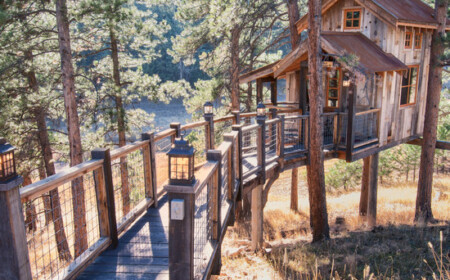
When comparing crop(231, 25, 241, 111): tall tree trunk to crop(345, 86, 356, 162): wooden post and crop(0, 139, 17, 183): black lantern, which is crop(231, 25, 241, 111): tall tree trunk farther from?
crop(0, 139, 17, 183): black lantern

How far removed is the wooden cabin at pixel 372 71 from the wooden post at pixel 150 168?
563 cm

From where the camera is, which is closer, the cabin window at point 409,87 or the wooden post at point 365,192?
the cabin window at point 409,87

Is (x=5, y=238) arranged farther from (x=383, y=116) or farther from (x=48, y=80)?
(x=48, y=80)

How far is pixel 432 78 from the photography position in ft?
39.3

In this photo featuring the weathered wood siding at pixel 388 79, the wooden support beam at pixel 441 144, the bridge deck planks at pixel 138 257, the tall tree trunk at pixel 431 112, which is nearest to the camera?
the bridge deck planks at pixel 138 257

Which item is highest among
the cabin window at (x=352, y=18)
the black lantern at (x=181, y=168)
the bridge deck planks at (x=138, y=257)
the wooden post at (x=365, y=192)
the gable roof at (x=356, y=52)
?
the cabin window at (x=352, y=18)

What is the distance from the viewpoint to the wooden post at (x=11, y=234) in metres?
2.86

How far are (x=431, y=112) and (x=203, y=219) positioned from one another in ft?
33.7

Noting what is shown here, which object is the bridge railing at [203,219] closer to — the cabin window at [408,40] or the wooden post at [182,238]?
the wooden post at [182,238]

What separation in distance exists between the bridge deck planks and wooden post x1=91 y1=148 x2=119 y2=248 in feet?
0.81

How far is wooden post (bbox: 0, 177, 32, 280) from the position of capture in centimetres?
286

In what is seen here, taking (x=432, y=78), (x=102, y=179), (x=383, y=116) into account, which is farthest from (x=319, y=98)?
(x=102, y=179)

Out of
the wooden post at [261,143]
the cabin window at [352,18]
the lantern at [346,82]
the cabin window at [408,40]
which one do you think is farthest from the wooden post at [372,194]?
the wooden post at [261,143]

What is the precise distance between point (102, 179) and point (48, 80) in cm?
1046
